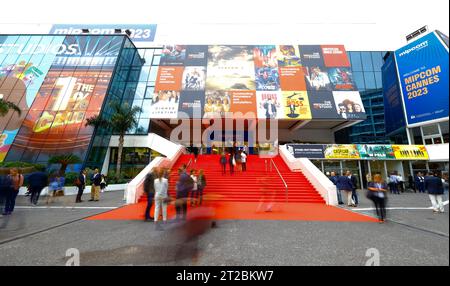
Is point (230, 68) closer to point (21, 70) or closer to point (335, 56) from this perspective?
point (335, 56)

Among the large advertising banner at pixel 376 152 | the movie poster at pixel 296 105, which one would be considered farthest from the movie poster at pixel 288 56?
the large advertising banner at pixel 376 152

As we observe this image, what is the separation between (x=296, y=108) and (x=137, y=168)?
1726cm

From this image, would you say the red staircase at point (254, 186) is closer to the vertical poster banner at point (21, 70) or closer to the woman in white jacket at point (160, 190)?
the woman in white jacket at point (160, 190)

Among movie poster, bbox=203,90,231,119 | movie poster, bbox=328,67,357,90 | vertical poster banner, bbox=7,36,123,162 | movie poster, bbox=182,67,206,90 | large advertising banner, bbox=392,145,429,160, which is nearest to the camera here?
vertical poster banner, bbox=7,36,123,162

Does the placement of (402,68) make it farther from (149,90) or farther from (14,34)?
(14,34)

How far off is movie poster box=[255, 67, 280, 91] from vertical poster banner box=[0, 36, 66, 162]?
2217cm

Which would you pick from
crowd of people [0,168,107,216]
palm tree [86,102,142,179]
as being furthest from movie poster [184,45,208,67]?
crowd of people [0,168,107,216]

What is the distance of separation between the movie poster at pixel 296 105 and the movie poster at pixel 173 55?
41.9 ft

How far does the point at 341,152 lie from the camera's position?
1698 cm

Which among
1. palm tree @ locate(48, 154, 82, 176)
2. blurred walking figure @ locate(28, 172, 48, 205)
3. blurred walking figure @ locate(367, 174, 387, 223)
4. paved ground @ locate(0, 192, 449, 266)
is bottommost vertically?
paved ground @ locate(0, 192, 449, 266)

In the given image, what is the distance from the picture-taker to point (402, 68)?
21.1 meters

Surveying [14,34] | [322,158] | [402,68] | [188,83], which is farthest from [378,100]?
[14,34]

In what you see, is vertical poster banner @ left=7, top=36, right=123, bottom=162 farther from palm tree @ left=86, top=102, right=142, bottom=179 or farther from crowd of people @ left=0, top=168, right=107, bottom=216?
crowd of people @ left=0, top=168, right=107, bottom=216

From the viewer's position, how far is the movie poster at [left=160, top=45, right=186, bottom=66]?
77.8 feet
